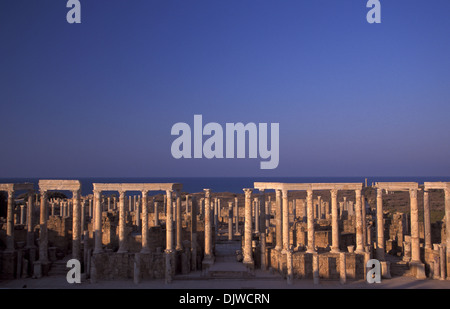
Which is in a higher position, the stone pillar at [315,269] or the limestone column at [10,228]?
the limestone column at [10,228]

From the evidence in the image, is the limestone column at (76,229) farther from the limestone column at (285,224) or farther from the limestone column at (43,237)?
the limestone column at (285,224)

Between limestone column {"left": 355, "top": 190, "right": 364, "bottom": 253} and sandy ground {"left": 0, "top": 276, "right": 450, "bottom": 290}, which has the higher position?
Result: limestone column {"left": 355, "top": 190, "right": 364, "bottom": 253}

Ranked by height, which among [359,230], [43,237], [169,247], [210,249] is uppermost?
[359,230]

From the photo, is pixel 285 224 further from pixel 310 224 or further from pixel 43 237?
pixel 43 237

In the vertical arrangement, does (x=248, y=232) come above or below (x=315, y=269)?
above

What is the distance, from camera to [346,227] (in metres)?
28.0

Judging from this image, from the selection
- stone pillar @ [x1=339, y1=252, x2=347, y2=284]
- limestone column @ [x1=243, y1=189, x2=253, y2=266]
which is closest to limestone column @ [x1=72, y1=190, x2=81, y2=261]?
limestone column @ [x1=243, y1=189, x2=253, y2=266]

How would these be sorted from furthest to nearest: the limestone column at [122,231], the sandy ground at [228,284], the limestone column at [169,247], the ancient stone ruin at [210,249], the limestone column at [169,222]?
the limestone column at [122,231] < the limestone column at [169,222] < the ancient stone ruin at [210,249] < the limestone column at [169,247] < the sandy ground at [228,284]

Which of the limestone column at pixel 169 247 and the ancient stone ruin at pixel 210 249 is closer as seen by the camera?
the limestone column at pixel 169 247

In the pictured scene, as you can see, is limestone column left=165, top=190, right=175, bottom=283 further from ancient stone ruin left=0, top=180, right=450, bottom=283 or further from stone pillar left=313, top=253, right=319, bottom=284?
stone pillar left=313, top=253, right=319, bottom=284

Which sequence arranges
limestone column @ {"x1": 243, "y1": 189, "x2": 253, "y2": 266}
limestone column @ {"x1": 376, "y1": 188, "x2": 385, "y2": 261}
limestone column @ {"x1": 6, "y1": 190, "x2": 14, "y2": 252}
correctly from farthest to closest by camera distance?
limestone column @ {"x1": 243, "y1": 189, "x2": 253, "y2": 266}, limestone column @ {"x1": 376, "y1": 188, "x2": 385, "y2": 261}, limestone column @ {"x1": 6, "y1": 190, "x2": 14, "y2": 252}

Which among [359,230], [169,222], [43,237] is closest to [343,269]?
[359,230]

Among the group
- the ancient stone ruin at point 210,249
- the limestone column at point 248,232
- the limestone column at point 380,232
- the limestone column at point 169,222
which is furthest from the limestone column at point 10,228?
the limestone column at point 380,232
